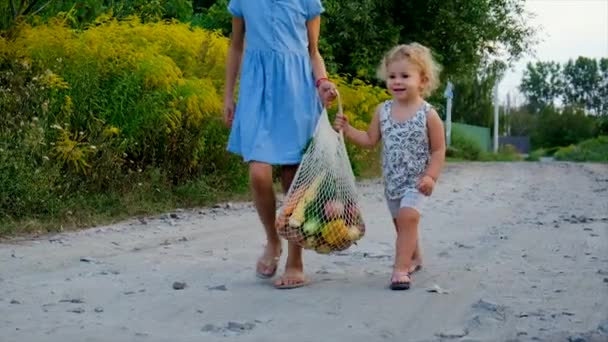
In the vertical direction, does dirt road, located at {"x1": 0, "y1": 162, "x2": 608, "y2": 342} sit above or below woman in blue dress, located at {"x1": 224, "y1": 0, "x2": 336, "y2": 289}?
below

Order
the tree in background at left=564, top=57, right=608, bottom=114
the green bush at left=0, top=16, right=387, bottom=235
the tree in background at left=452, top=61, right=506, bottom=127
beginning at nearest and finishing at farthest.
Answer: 1. the green bush at left=0, top=16, right=387, bottom=235
2. the tree in background at left=452, top=61, right=506, bottom=127
3. the tree in background at left=564, top=57, right=608, bottom=114

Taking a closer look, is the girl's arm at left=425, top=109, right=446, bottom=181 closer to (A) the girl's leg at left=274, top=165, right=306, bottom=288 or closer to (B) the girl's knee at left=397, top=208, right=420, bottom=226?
(B) the girl's knee at left=397, top=208, right=420, bottom=226

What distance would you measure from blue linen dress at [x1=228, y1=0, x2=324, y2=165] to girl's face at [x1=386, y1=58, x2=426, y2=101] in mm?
476

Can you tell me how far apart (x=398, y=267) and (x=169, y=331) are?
1528 millimetres

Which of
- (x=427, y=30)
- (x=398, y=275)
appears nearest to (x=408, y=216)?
(x=398, y=275)

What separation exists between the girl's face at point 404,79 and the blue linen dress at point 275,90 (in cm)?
48

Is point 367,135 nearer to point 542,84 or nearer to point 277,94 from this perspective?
point 277,94

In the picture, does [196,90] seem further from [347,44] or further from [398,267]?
[347,44]

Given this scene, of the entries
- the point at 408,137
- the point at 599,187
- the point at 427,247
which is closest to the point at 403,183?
the point at 408,137

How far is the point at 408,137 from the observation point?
18.3ft

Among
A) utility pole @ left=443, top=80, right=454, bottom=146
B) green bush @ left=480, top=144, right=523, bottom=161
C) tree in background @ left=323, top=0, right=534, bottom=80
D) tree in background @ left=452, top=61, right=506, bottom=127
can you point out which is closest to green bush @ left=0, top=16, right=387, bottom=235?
tree in background @ left=323, top=0, right=534, bottom=80

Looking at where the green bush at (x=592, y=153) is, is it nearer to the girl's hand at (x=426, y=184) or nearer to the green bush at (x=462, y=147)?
the green bush at (x=462, y=147)

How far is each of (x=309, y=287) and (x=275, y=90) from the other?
108 cm

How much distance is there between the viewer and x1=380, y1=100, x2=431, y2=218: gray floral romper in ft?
18.3
